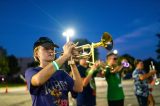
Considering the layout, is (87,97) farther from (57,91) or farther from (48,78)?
(48,78)

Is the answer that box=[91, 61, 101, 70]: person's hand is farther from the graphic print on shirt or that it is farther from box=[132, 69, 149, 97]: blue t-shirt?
box=[132, 69, 149, 97]: blue t-shirt

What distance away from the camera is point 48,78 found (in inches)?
158

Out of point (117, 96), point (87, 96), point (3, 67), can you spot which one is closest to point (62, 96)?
Answer: point (87, 96)

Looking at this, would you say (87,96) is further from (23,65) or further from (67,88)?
(23,65)

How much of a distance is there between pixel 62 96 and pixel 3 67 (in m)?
73.4

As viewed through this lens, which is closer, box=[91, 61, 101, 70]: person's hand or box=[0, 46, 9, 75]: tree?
box=[91, 61, 101, 70]: person's hand

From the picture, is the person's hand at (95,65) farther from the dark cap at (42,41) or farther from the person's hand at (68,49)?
the person's hand at (68,49)

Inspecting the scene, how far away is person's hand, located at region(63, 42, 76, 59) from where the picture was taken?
405 cm

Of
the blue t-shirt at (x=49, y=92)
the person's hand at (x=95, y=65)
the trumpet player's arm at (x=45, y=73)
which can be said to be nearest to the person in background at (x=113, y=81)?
the person's hand at (x=95, y=65)

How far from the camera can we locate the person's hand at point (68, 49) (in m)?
4.05

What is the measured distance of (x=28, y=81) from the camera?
4.24 metres

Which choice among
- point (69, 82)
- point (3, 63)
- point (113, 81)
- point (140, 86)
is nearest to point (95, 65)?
point (69, 82)

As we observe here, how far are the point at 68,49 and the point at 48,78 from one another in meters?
0.41

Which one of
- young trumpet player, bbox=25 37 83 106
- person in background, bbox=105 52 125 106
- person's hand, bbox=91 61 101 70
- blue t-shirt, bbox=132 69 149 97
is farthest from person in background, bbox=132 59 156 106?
young trumpet player, bbox=25 37 83 106
